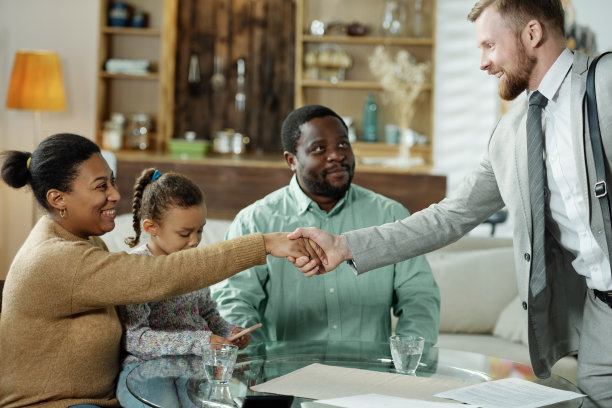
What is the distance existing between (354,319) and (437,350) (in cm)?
46

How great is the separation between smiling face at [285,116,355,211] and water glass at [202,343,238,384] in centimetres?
99

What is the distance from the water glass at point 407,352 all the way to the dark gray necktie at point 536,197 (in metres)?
0.32

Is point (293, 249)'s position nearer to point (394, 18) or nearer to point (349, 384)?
point (349, 384)

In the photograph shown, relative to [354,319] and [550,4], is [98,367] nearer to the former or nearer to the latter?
[354,319]

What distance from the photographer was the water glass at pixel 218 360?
1.54 m

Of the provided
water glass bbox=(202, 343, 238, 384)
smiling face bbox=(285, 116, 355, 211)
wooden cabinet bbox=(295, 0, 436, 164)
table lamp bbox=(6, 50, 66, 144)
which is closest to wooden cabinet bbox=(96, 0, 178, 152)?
table lamp bbox=(6, 50, 66, 144)

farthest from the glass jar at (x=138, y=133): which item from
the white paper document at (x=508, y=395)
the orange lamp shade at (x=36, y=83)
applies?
the white paper document at (x=508, y=395)

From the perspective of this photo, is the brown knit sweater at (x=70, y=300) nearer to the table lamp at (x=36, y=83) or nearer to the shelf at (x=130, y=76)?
the table lamp at (x=36, y=83)

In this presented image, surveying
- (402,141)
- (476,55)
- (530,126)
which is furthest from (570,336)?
(476,55)

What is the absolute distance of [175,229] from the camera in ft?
6.64

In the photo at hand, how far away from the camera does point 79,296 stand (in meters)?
1.72

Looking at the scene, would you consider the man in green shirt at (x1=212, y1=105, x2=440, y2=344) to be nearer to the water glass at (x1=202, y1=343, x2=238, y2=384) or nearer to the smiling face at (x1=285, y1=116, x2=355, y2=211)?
the smiling face at (x1=285, y1=116, x2=355, y2=211)

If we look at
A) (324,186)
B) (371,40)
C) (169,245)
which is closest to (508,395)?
(169,245)

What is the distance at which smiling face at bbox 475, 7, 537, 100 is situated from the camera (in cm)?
190
